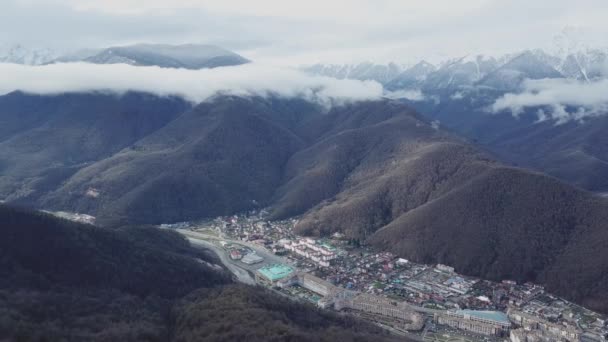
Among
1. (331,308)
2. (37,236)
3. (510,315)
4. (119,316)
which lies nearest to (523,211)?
(510,315)

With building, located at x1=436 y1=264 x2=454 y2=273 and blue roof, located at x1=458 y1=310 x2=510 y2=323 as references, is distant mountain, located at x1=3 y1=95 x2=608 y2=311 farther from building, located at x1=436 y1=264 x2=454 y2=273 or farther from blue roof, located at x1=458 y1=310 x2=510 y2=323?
blue roof, located at x1=458 y1=310 x2=510 y2=323

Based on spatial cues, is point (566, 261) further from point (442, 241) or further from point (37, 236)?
point (37, 236)

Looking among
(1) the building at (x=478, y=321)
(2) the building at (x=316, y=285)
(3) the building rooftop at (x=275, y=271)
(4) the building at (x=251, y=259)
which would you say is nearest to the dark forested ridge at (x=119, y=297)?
(2) the building at (x=316, y=285)

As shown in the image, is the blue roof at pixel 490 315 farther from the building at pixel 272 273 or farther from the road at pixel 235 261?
the road at pixel 235 261

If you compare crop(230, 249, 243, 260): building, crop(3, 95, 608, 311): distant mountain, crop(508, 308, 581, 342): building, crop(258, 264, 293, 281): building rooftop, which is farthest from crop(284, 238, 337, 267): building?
crop(508, 308, 581, 342): building

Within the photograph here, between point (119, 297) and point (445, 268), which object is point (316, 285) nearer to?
point (445, 268)

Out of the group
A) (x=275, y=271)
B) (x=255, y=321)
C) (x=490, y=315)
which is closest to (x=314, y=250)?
(x=275, y=271)
